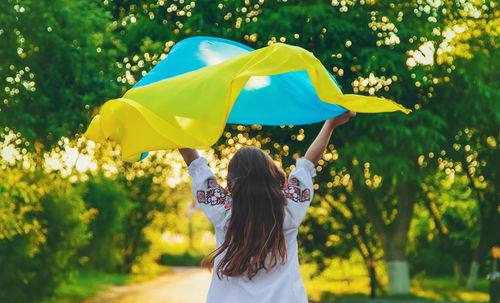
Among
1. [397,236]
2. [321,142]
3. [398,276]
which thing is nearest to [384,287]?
[398,276]

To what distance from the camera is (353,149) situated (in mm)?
10258

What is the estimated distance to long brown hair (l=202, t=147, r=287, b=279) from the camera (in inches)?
103

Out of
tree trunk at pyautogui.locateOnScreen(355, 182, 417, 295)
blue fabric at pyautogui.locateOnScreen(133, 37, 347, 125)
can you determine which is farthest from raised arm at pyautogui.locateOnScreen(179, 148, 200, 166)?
tree trunk at pyautogui.locateOnScreen(355, 182, 417, 295)

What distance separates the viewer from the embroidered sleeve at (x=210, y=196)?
2740 mm

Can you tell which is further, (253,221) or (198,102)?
(198,102)

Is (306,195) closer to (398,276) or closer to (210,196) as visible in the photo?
(210,196)

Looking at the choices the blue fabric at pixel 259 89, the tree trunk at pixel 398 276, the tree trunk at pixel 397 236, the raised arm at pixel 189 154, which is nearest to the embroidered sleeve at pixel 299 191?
the raised arm at pixel 189 154

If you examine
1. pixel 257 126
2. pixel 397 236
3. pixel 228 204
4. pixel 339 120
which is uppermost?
pixel 257 126

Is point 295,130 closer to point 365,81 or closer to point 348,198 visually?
point 365,81

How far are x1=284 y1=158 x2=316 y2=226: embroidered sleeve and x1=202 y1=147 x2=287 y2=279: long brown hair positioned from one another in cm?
7

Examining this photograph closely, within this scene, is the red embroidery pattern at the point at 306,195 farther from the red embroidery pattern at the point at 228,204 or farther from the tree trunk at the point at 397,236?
the tree trunk at the point at 397,236

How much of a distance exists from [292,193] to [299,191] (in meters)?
0.04

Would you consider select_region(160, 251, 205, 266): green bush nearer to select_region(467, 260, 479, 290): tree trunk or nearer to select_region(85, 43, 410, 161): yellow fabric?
select_region(467, 260, 479, 290): tree trunk

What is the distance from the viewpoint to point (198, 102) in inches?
113
